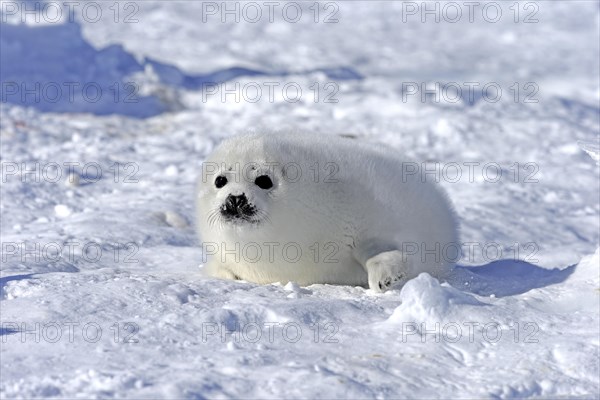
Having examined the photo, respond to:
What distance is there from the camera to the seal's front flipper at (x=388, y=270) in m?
3.13

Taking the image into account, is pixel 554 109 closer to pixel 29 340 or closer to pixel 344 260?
pixel 344 260

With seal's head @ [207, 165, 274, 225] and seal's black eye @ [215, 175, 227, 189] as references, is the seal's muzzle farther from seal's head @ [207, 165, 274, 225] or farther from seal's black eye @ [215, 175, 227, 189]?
seal's black eye @ [215, 175, 227, 189]

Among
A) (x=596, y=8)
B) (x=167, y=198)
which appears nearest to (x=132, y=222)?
(x=167, y=198)

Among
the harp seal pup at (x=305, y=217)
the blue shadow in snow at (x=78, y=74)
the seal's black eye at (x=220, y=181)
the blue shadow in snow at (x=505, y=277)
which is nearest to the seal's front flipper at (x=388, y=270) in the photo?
the harp seal pup at (x=305, y=217)

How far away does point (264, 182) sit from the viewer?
10.7ft

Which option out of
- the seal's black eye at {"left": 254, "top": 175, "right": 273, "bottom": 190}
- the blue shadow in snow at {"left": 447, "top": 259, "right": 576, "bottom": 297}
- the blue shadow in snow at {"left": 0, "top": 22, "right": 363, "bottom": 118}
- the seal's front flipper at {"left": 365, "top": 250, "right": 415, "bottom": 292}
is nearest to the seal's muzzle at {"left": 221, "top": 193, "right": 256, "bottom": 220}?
the seal's black eye at {"left": 254, "top": 175, "right": 273, "bottom": 190}

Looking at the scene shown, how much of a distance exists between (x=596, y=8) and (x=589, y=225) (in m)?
9.32

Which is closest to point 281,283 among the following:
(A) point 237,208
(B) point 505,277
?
(A) point 237,208

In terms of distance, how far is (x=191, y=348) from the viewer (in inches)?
95.2

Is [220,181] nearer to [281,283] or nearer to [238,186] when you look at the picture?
[238,186]

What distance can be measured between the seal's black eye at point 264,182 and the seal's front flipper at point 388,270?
0.43 meters

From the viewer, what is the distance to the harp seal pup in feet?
10.5

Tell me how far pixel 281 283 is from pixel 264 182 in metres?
0.37

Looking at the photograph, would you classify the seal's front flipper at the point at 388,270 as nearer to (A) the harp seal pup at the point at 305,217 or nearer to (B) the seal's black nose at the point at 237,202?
(A) the harp seal pup at the point at 305,217
